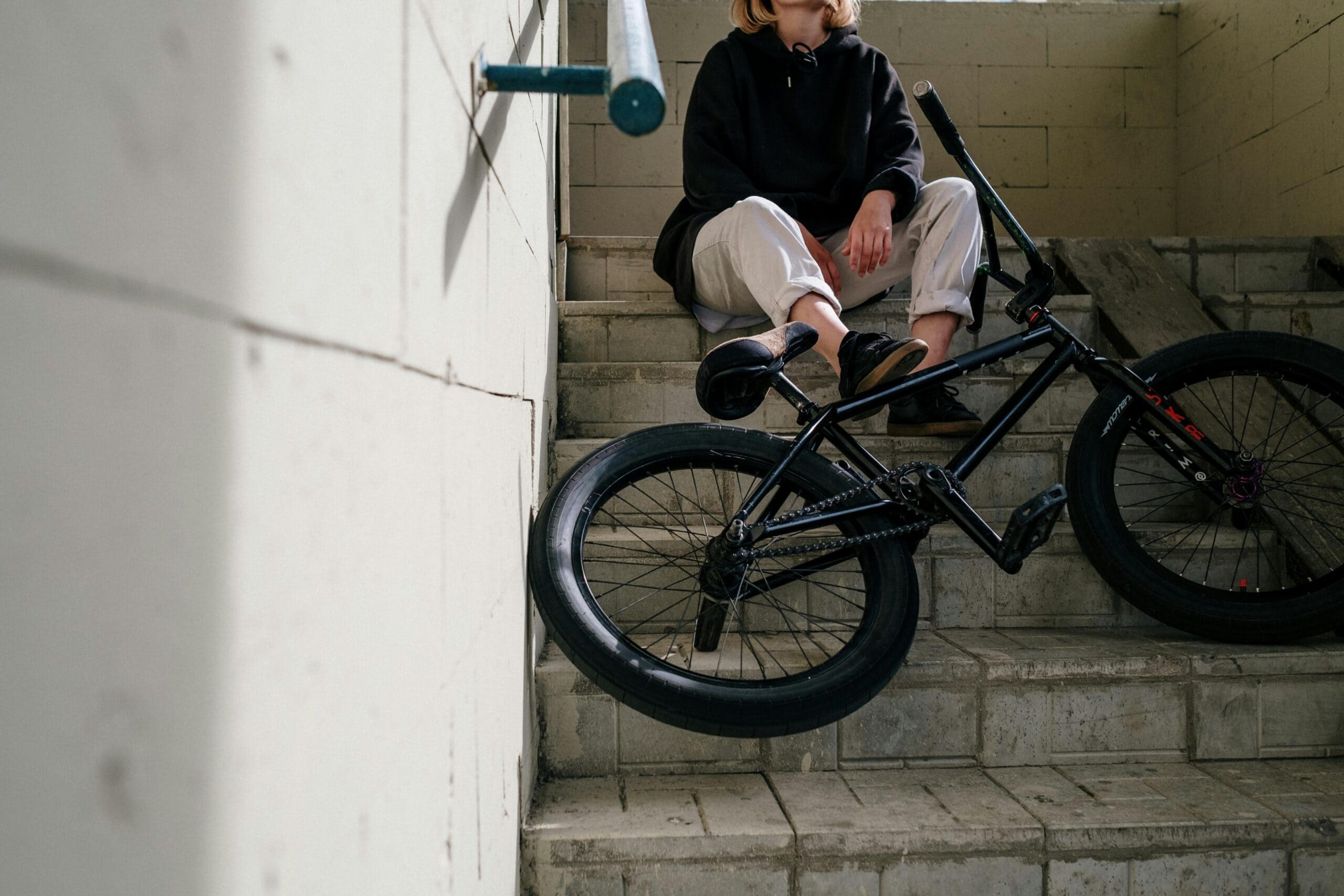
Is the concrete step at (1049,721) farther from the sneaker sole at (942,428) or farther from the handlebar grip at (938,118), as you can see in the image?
the handlebar grip at (938,118)

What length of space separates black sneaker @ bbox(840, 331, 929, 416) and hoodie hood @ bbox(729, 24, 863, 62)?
1.02 m

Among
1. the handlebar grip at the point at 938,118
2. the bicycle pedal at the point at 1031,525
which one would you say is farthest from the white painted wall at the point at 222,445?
the handlebar grip at the point at 938,118

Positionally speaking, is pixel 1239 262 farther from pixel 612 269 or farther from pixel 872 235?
pixel 612 269

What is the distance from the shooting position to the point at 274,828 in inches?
15.1

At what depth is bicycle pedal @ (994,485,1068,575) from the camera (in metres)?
1.40

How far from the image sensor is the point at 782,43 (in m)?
2.30

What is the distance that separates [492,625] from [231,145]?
0.77 m

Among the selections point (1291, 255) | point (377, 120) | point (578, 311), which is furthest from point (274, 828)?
point (1291, 255)

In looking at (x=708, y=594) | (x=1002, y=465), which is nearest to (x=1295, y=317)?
(x=1002, y=465)

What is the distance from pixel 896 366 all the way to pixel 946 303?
49cm

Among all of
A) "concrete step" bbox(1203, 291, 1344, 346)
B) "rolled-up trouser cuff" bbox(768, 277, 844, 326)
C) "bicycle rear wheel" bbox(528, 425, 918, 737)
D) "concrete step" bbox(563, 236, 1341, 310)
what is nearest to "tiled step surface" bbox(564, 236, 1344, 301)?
"concrete step" bbox(563, 236, 1341, 310)

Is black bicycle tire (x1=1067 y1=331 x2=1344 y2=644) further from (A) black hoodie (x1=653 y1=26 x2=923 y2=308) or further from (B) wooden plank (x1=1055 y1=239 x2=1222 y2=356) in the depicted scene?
(A) black hoodie (x1=653 y1=26 x2=923 y2=308)

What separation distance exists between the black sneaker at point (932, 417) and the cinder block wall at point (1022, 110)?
250cm

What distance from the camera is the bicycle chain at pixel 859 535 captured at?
4.87 feet
